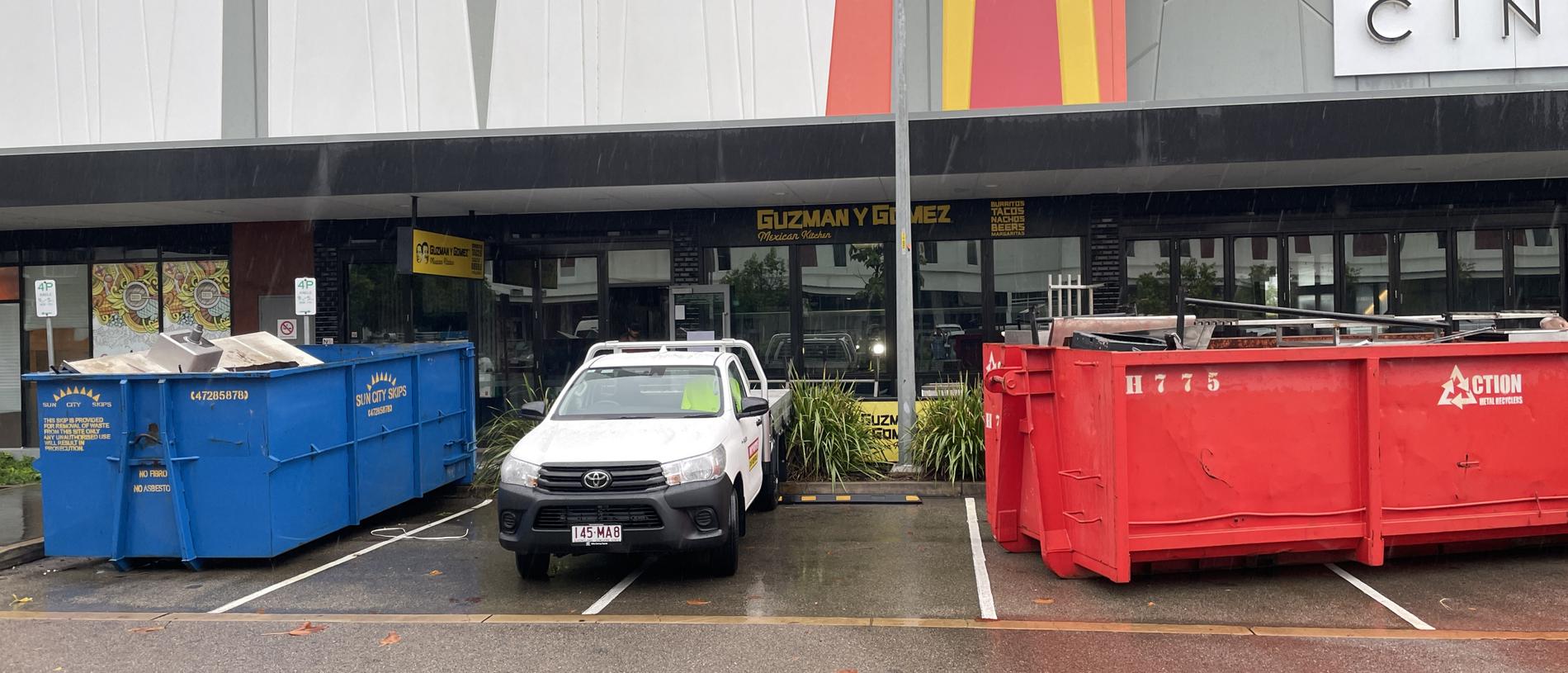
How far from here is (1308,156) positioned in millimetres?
11656

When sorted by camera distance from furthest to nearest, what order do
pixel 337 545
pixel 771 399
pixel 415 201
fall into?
pixel 415 201 < pixel 771 399 < pixel 337 545

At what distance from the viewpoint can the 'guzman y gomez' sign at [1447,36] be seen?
485 inches

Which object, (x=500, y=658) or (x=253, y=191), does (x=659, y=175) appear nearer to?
(x=253, y=191)

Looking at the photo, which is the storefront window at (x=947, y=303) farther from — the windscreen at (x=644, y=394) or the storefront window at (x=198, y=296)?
the storefront window at (x=198, y=296)

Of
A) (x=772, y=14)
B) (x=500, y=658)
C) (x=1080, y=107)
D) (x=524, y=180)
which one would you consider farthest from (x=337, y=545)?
(x=1080, y=107)

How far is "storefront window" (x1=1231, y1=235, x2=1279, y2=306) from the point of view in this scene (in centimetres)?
1419

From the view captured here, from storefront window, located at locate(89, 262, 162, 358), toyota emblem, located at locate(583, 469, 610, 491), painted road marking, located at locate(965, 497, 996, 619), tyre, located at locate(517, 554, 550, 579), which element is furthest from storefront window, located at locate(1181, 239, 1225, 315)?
storefront window, located at locate(89, 262, 162, 358)

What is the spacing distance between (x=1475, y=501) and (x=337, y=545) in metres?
8.79

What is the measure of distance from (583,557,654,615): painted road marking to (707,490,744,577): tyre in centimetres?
57

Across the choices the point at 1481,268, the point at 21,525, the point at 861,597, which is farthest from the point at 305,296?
the point at 1481,268

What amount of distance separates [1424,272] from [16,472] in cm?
1822

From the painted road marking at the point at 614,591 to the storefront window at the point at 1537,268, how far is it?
12319mm

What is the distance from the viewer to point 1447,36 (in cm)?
1247

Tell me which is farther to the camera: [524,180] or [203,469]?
[524,180]
